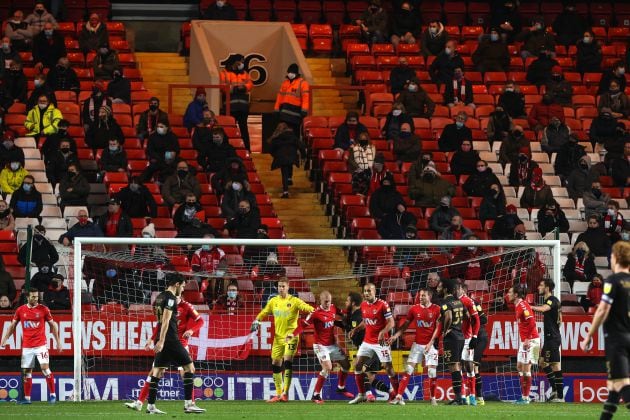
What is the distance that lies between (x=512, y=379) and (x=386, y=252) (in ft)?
9.43

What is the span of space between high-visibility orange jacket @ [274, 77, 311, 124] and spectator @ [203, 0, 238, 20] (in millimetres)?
3332

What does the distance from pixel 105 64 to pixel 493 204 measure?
7.94m

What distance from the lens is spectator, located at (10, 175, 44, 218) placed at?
24.0 m

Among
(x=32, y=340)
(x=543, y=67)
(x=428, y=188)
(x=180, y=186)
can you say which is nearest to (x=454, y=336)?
(x=32, y=340)

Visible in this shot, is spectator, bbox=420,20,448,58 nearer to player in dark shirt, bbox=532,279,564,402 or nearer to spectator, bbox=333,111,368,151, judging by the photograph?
spectator, bbox=333,111,368,151

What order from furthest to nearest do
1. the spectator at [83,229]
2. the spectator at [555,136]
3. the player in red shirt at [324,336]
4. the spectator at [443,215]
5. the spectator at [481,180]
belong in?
1. the spectator at [555,136]
2. the spectator at [481,180]
3. the spectator at [443,215]
4. the spectator at [83,229]
5. the player in red shirt at [324,336]

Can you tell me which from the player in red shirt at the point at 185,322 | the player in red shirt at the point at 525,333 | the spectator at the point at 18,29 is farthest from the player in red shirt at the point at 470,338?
the spectator at the point at 18,29

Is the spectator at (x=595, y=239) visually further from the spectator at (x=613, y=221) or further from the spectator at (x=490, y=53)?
the spectator at (x=490, y=53)

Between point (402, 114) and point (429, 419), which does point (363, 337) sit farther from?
point (402, 114)

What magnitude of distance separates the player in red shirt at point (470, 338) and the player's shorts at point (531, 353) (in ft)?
2.67

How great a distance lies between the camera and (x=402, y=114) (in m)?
27.0

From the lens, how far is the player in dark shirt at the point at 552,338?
67.0 ft

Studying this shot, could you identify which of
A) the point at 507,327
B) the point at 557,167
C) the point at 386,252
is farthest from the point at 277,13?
the point at 507,327

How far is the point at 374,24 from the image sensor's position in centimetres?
3028
